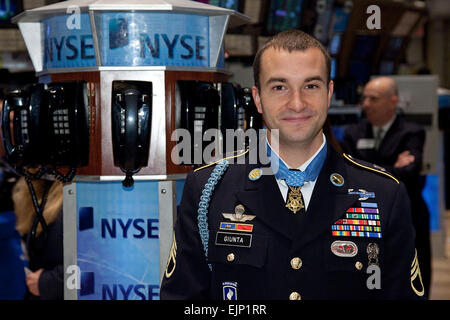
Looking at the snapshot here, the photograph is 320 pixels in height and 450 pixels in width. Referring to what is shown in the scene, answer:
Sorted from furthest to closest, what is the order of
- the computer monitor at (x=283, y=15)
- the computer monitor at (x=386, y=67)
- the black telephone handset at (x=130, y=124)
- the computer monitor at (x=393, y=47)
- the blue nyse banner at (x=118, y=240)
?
the computer monitor at (x=386, y=67)
the computer monitor at (x=393, y=47)
the computer monitor at (x=283, y=15)
the blue nyse banner at (x=118, y=240)
the black telephone handset at (x=130, y=124)

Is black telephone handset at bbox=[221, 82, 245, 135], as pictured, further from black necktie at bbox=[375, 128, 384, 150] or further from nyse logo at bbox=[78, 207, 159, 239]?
black necktie at bbox=[375, 128, 384, 150]

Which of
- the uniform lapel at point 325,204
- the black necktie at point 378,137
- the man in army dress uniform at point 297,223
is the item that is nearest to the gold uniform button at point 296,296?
the man in army dress uniform at point 297,223

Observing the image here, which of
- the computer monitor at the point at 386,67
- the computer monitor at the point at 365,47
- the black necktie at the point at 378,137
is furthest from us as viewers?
the computer monitor at the point at 386,67

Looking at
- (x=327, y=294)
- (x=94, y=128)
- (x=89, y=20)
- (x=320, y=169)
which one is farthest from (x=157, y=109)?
(x=327, y=294)

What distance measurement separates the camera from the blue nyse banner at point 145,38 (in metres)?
2.70

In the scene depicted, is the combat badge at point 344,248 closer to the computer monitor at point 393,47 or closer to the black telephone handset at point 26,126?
the black telephone handset at point 26,126

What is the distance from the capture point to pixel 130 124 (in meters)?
2.58

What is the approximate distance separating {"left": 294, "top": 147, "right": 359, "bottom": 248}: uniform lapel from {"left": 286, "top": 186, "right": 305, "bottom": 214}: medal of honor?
3 centimetres

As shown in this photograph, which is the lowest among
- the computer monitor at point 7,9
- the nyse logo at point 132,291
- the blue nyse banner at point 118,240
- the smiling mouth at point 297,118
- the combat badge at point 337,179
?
the nyse logo at point 132,291

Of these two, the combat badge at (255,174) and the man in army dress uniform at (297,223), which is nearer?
the man in army dress uniform at (297,223)

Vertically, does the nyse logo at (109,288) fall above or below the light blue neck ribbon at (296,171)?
below

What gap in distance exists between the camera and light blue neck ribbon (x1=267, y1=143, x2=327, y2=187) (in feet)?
5.82
